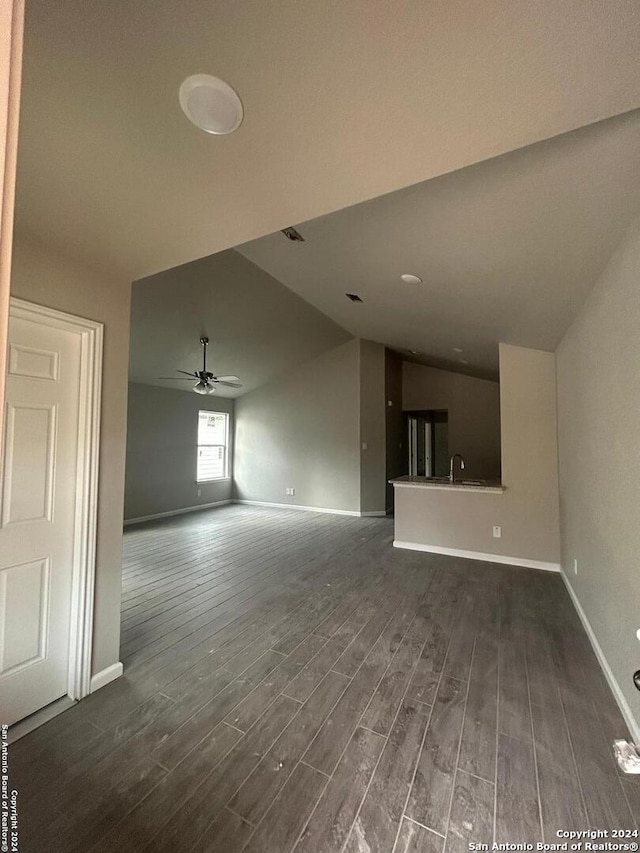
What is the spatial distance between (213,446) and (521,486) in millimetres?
5685

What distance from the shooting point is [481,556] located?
397 centimetres

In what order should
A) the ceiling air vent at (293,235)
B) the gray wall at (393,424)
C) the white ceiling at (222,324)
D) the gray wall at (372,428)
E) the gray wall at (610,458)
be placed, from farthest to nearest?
the gray wall at (393,424) → the gray wall at (372,428) → the white ceiling at (222,324) → the ceiling air vent at (293,235) → the gray wall at (610,458)

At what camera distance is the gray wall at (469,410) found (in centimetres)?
664

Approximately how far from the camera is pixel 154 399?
19.9ft

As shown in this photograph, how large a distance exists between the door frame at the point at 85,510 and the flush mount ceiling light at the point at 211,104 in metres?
1.22

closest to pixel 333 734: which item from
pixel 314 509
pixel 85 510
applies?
pixel 85 510

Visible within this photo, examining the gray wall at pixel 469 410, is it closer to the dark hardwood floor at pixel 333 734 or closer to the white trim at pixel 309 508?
the white trim at pixel 309 508

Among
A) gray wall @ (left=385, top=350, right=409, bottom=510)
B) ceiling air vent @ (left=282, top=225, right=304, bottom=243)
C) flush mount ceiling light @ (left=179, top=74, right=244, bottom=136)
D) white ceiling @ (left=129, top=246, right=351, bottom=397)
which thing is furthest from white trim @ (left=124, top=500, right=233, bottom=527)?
flush mount ceiling light @ (left=179, top=74, right=244, bottom=136)

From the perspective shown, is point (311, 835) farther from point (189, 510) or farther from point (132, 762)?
point (189, 510)

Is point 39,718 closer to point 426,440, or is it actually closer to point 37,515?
point 37,515

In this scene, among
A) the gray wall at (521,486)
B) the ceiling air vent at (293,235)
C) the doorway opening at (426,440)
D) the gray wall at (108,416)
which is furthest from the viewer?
the doorway opening at (426,440)

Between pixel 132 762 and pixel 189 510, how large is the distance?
5383mm

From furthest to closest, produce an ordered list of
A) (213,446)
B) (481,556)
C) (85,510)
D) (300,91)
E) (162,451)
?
(213,446), (162,451), (481,556), (85,510), (300,91)

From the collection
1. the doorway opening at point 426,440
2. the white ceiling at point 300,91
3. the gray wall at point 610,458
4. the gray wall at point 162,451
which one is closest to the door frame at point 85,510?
the white ceiling at point 300,91
